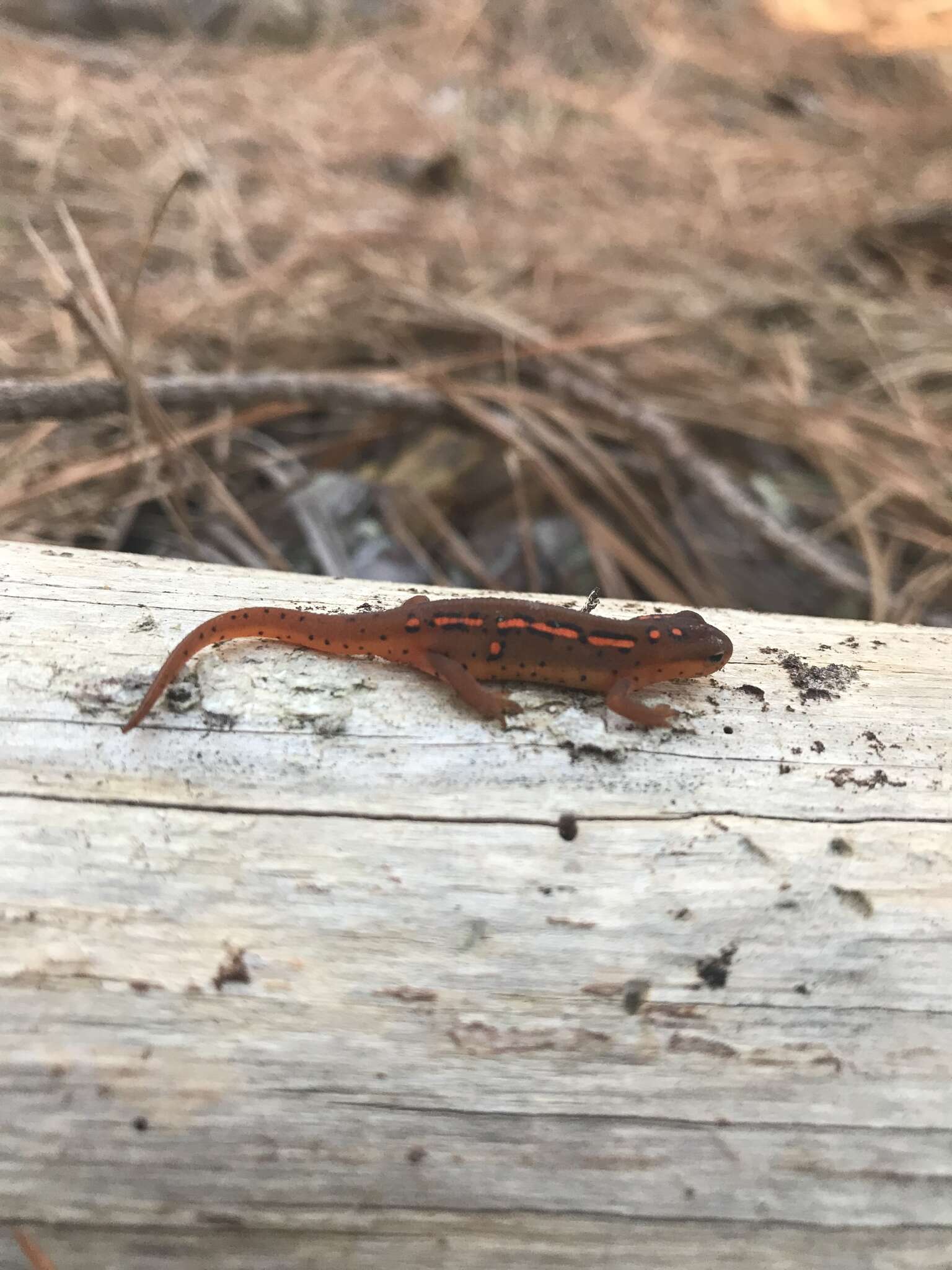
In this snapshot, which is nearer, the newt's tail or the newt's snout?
the newt's tail

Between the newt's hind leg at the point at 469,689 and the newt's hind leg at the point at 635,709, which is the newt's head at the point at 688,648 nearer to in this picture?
the newt's hind leg at the point at 635,709

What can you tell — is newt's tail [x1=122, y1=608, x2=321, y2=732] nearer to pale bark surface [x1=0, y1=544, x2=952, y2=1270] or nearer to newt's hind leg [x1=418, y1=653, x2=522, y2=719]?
pale bark surface [x1=0, y1=544, x2=952, y2=1270]

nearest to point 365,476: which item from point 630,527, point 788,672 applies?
point 630,527

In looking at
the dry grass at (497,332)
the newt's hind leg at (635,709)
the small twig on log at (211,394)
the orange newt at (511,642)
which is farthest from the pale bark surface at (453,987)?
the dry grass at (497,332)

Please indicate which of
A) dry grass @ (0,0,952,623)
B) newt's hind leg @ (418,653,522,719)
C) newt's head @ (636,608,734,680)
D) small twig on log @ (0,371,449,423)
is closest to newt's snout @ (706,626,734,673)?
newt's head @ (636,608,734,680)

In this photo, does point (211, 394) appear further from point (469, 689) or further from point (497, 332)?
point (469, 689)

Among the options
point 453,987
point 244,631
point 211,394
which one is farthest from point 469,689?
point 211,394

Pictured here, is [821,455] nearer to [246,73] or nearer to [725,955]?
[725,955]
